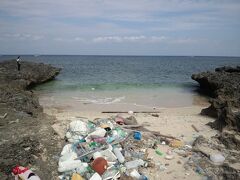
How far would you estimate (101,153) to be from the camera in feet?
24.0

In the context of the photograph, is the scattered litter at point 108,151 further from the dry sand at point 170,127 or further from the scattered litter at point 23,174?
the scattered litter at point 23,174

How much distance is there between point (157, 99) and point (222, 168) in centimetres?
1239

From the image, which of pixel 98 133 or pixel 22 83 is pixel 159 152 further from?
pixel 22 83

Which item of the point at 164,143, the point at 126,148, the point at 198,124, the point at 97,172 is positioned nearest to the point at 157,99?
the point at 198,124

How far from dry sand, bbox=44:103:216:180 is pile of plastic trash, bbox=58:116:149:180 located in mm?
561

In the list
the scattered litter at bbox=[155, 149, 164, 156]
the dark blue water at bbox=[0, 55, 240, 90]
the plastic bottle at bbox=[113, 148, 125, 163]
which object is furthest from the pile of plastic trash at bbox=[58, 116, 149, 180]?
the dark blue water at bbox=[0, 55, 240, 90]

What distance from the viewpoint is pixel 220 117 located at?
11.3 m

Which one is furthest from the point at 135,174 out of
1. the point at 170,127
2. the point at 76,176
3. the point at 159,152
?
the point at 170,127

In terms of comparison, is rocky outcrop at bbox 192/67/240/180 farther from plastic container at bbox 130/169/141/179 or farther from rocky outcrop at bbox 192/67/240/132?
plastic container at bbox 130/169/141/179

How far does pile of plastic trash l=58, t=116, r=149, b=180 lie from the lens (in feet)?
21.8

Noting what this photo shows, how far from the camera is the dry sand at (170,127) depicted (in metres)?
7.00

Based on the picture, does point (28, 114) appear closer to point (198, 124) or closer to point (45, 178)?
point (45, 178)

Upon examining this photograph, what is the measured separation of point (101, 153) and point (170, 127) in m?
4.93

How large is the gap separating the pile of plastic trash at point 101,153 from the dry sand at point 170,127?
1.84ft
